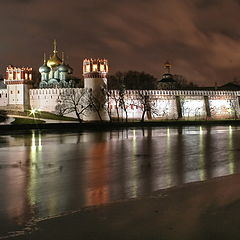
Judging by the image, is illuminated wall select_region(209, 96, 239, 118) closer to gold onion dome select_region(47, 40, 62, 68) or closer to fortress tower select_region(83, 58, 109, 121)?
fortress tower select_region(83, 58, 109, 121)

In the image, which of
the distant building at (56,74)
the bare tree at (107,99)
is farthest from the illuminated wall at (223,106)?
the distant building at (56,74)

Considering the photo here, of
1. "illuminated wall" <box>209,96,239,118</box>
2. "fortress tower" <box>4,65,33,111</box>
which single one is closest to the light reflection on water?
"fortress tower" <box>4,65,33,111</box>

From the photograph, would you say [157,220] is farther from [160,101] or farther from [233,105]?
[233,105]

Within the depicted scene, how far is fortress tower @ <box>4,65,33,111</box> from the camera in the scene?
9400 centimetres

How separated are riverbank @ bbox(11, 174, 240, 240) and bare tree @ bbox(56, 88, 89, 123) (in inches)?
3084

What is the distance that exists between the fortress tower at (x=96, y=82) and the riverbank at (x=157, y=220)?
75822mm

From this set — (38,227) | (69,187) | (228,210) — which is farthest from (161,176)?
(38,227)

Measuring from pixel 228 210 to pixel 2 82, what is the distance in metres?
96.0

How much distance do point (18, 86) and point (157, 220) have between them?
9066cm

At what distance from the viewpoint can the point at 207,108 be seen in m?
100

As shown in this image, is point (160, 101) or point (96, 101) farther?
point (160, 101)

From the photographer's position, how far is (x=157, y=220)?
7.62 metres

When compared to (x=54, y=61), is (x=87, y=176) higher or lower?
lower

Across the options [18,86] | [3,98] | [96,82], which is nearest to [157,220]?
[96,82]
